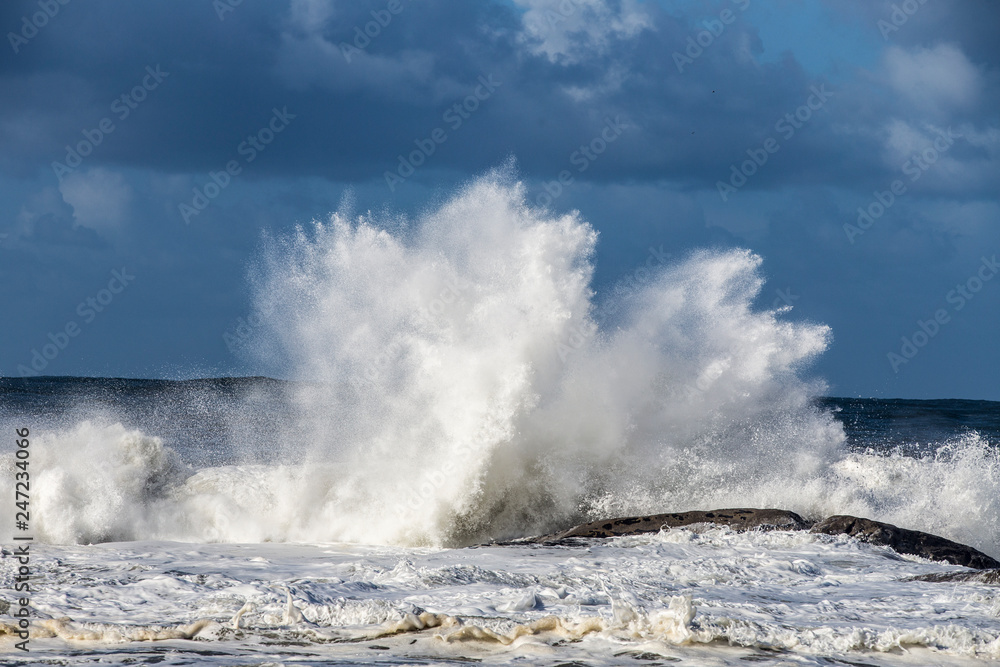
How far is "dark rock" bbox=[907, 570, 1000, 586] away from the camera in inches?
294

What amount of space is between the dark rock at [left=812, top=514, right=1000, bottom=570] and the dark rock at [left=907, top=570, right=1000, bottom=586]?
4.73 feet

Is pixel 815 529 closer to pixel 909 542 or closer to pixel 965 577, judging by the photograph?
pixel 909 542

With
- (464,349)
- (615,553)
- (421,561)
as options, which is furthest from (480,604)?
(464,349)

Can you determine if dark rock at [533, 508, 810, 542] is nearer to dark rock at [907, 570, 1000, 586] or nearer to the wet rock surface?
the wet rock surface

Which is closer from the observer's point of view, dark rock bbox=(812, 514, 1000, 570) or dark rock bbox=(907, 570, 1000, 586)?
dark rock bbox=(907, 570, 1000, 586)

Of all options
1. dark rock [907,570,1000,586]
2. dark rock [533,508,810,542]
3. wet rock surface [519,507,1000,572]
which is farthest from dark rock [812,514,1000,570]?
dark rock [907,570,1000,586]

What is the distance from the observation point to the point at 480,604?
21.0ft

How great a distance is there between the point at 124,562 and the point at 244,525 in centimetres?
469

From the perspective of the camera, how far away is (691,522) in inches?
392

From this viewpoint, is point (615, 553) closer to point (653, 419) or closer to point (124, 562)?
point (124, 562)

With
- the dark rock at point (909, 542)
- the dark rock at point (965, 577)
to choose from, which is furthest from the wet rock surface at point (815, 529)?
the dark rock at point (965, 577)

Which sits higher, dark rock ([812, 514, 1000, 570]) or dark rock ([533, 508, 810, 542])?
dark rock ([533, 508, 810, 542])

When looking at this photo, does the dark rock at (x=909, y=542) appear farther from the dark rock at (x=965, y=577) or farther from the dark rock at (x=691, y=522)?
the dark rock at (x=965, y=577)

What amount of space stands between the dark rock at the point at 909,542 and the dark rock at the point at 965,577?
1441 mm
